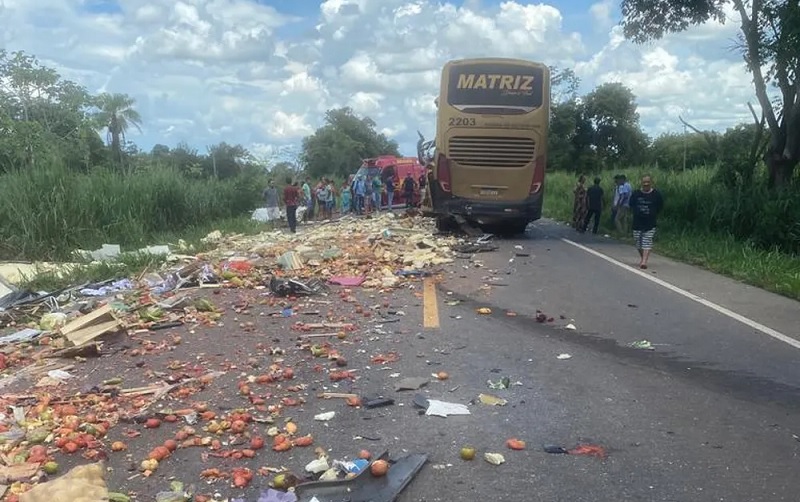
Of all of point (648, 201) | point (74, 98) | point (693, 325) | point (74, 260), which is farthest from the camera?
point (74, 98)

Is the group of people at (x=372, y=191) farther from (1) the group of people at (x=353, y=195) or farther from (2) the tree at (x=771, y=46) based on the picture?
(2) the tree at (x=771, y=46)

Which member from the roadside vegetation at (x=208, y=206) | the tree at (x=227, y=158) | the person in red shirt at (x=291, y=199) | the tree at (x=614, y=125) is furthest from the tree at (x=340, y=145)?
the person in red shirt at (x=291, y=199)

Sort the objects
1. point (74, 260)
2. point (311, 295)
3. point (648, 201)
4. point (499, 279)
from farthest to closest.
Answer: point (74, 260) < point (648, 201) < point (499, 279) < point (311, 295)

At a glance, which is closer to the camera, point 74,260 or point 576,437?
point 576,437

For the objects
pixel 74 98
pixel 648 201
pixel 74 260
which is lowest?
A: pixel 74 260

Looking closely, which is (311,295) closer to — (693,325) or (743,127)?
(693,325)

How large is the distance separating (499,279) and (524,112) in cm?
661

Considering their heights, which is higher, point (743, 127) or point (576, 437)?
point (743, 127)

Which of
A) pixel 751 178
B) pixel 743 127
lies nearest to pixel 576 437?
pixel 751 178

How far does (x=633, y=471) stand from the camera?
4.17 metres

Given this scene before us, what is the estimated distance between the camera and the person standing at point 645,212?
1249 cm

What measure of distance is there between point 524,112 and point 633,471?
13.6 m

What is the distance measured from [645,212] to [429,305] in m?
5.25

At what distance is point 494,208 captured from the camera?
57.1 feet
